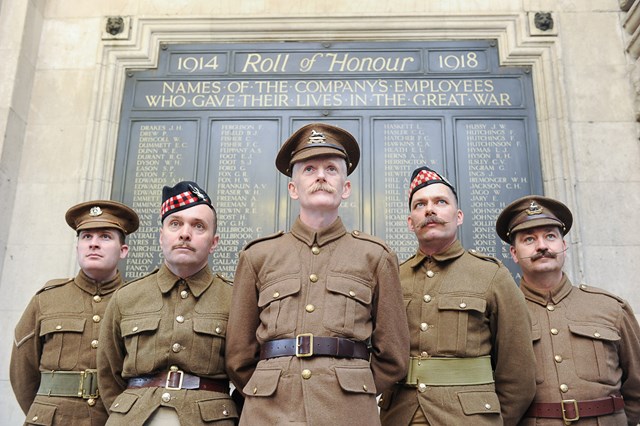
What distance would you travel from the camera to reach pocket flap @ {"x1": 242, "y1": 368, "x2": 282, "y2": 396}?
275 cm

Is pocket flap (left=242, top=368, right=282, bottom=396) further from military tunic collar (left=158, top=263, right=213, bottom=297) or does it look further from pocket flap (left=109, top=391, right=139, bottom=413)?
military tunic collar (left=158, top=263, right=213, bottom=297)

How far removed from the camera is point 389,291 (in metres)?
3.06

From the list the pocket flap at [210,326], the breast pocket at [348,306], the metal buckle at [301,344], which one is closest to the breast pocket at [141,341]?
the pocket flap at [210,326]

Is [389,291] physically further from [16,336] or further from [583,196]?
[583,196]

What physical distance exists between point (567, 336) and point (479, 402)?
837 mm

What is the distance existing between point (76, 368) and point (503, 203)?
12.4 feet

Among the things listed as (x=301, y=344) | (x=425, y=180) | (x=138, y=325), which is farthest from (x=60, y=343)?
(x=425, y=180)

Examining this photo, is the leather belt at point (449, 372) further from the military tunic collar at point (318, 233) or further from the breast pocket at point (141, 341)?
the breast pocket at point (141, 341)

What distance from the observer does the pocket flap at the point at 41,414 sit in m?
3.50

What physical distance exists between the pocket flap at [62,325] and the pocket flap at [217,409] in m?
1.11

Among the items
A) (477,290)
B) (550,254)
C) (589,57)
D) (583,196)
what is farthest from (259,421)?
(589,57)

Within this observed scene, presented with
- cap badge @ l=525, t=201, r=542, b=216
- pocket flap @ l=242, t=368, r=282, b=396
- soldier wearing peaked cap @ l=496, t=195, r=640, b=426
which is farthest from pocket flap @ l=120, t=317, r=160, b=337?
cap badge @ l=525, t=201, r=542, b=216

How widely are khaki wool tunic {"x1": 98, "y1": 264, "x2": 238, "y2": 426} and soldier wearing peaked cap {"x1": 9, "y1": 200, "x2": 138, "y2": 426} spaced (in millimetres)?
269

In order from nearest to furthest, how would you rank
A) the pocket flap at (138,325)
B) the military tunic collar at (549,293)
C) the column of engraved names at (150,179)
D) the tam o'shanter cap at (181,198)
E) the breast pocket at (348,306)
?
the breast pocket at (348,306), the pocket flap at (138,325), the tam o'shanter cap at (181,198), the military tunic collar at (549,293), the column of engraved names at (150,179)
